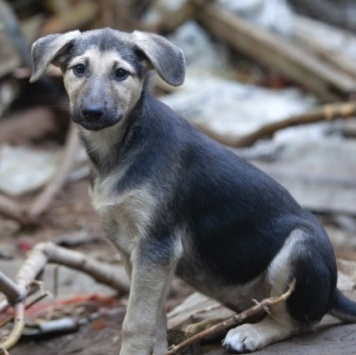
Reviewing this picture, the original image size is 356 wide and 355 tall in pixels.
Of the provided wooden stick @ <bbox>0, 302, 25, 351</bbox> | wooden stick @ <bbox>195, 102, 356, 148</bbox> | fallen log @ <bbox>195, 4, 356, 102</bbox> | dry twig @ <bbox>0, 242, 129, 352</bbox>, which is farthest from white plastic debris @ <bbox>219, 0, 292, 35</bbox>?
wooden stick @ <bbox>0, 302, 25, 351</bbox>

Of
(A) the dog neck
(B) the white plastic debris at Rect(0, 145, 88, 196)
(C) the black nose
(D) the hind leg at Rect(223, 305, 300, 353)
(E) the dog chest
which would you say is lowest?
(B) the white plastic debris at Rect(0, 145, 88, 196)

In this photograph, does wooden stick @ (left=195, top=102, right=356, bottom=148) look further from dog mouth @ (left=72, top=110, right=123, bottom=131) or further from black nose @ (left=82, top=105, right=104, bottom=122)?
black nose @ (left=82, top=105, right=104, bottom=122)

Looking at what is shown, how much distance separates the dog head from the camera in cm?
Result: 439

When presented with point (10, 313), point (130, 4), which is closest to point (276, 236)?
point (10, 313)

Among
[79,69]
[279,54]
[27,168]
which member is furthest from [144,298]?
[279,54]

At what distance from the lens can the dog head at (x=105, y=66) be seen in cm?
439

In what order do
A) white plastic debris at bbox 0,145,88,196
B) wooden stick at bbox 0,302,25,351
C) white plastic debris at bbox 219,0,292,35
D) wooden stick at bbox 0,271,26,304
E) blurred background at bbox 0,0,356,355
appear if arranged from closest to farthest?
wooden stick at bbox 0,302,25,351 → wooden stick at bbox 0,271,26,304 → blurred background at bbox 0,0,356,355 → white plastic debris at bbox 0,145,88,196 → white plastic debris at bbox 219,0,292,35

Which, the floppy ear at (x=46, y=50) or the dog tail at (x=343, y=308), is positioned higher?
the floppy ear at (x=46, y=50)

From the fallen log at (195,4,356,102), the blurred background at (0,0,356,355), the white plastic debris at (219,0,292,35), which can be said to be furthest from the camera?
the white plastic debris at (219,0,292,35)

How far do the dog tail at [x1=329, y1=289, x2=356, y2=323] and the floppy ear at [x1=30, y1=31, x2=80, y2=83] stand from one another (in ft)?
7.15

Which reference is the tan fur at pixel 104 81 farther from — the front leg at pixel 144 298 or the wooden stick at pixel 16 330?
the wooden stick at pixel 16 330

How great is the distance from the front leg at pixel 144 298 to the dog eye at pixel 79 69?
984mm

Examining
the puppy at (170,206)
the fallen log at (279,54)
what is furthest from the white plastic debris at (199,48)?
the puppy at (170,206)

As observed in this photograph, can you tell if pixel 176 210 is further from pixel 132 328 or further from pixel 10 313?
pixel 10 313
